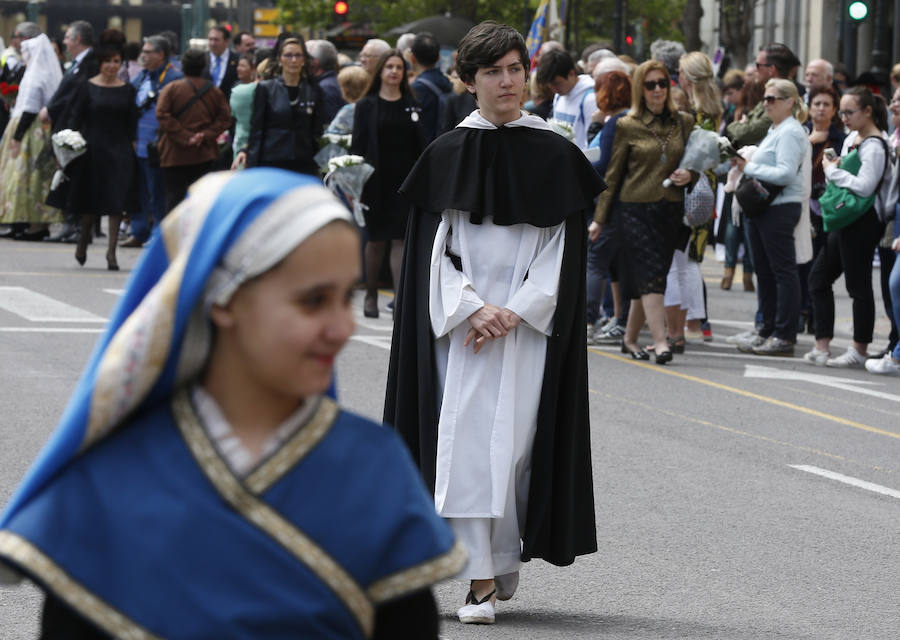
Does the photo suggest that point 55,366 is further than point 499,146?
Yes

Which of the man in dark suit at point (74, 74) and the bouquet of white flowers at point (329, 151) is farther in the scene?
the man in dark suit at point (74, 74)

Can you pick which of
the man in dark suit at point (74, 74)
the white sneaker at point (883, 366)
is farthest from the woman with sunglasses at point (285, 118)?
the white sneaker at point (883, 366)

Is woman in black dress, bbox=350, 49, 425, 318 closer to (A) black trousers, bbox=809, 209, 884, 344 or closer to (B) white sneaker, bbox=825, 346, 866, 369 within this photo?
(A) black trousers, bbox=809, 209, 884, 344

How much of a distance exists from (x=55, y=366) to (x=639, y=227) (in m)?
4.00

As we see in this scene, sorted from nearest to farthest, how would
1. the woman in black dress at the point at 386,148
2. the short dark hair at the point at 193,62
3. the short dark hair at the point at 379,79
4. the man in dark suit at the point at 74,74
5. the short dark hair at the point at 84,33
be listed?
the short dark hair at the point at 379,79, the woman in black dress at the point at 386,148, the short dark hair at the point at 193,62, the man in dark suit at the point at 74,74, the short dark hair at the point at 84,33

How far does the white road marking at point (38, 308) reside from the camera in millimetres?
13125

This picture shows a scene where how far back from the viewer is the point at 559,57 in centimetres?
1348

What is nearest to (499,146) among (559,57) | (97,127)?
(559,57)

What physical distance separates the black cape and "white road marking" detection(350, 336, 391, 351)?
21.5 feet

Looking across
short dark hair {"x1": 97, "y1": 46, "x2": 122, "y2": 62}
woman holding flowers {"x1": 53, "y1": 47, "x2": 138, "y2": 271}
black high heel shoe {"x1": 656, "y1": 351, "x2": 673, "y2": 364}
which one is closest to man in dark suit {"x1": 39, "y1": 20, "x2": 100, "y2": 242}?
woman holding flowers {"x1": 53, "y1": 47, "x2": 138, "y2": 271}

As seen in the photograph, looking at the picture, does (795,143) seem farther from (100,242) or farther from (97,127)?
(100,242)

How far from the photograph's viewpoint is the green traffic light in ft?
65.7

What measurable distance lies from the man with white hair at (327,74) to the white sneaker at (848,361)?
529cm

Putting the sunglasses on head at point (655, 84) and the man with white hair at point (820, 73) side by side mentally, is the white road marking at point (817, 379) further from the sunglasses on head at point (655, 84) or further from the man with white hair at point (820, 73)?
the man with white hair at point (820, 73)
